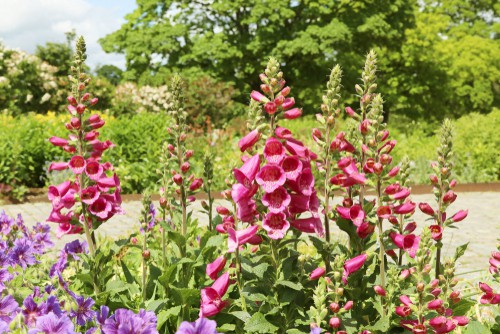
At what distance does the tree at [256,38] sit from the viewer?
25875 mm

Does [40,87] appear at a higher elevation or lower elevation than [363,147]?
lower

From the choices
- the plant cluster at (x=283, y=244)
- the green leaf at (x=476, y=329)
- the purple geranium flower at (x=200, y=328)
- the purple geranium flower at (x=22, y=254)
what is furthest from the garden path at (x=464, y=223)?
the purple geranium flower at (x=200, y=328)

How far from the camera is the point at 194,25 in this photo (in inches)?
1108

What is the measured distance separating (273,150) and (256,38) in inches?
963

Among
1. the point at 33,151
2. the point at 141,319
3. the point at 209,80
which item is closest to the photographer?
the point at 141,319

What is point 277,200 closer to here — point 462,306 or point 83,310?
point 83,310

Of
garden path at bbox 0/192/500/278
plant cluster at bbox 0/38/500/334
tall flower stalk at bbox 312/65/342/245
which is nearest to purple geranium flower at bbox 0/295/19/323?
plant cluster at bbox 0/38/500/334

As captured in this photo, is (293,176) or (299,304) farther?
(299,304)

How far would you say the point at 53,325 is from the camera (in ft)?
6.31

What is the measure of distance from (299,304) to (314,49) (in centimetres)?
2334

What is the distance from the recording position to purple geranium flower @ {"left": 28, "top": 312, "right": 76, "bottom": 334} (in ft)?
6.24

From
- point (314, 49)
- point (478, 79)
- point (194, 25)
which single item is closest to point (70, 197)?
point (314, 49)

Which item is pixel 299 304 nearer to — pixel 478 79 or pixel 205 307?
pixel 205 307

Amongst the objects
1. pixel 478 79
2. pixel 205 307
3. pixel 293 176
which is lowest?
pixel 478 79
